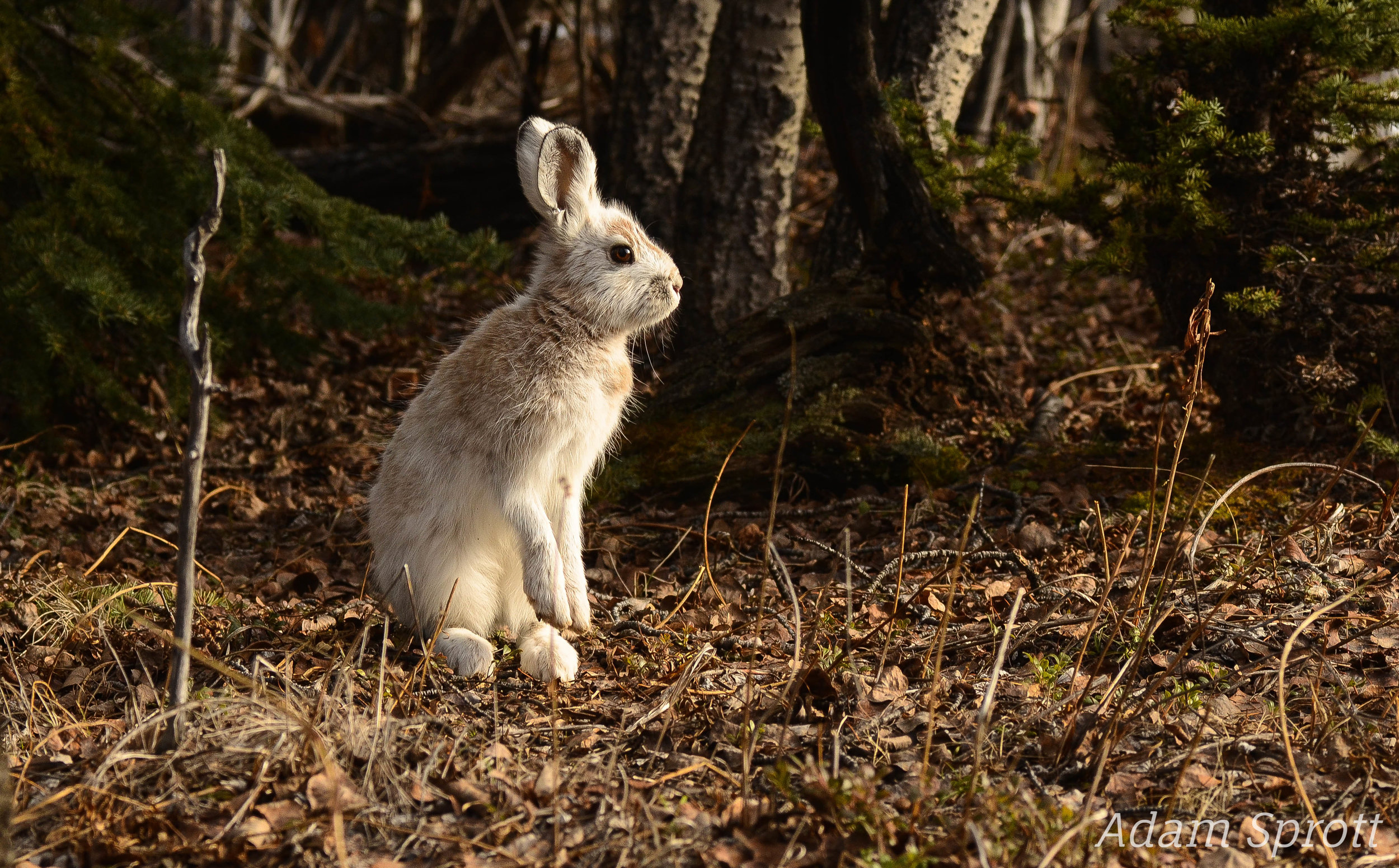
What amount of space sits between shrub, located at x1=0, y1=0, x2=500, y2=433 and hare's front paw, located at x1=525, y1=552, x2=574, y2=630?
276cm

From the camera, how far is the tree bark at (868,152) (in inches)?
221

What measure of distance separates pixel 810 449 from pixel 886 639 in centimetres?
211

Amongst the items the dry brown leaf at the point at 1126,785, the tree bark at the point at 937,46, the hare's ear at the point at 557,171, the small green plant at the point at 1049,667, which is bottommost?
the dry brown leaf at the point at 1126,785

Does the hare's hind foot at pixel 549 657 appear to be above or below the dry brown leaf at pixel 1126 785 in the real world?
below

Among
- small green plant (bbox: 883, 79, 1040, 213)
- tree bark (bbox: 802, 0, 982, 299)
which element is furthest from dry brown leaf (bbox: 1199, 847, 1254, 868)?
small green plant (bbox: 883, 79, 1040, 213)

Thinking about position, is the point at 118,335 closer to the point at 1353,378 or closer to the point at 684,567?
the point at 684,567

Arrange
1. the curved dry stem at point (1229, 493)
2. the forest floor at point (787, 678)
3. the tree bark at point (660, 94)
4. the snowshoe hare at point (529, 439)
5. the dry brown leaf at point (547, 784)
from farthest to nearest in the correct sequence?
1. the tree bark at point (660, 94)
2. the snowshoe hare at point (529, 439)
3. the curved dry stem at point (1229, 493)
4. the dry brown leaf at point (547, 784)
5. the forest floor at point (787, 678)

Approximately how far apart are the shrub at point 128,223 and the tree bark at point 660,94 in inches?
56.2

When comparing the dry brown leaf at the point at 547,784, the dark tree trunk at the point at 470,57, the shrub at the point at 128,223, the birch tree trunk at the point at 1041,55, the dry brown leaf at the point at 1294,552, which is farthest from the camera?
the dark tree trunk at the point at 470,57

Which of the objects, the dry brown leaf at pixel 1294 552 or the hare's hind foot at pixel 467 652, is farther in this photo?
the dry brown leaf at pixel 1294 552

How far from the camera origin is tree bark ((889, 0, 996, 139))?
7117mm

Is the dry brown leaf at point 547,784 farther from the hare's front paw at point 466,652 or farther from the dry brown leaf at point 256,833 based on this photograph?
the hare's front paw at point 466,652

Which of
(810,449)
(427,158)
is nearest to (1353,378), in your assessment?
(810,449)

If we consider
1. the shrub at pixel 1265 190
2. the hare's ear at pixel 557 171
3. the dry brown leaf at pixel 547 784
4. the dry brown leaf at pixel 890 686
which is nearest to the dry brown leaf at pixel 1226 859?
the dry brown leaf at pixel 890 686
